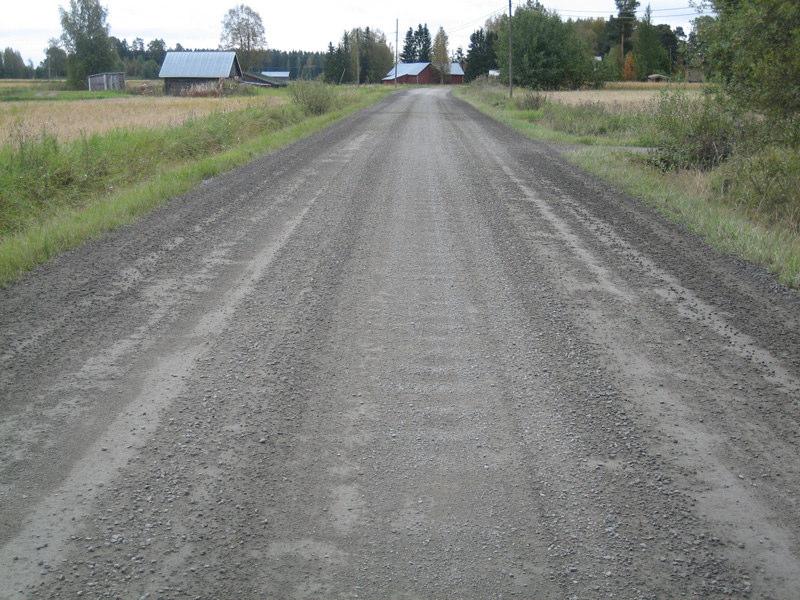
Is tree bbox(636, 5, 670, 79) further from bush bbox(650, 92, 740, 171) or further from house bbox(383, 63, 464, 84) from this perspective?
bush bbox(650, 92, 740, 171)

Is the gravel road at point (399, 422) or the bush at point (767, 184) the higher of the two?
the bush at point (767, 184)

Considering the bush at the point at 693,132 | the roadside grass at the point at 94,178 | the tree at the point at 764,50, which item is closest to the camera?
the roadside grass at the point at 94,178

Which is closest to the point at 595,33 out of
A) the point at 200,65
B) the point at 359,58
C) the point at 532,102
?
the point at 359,58

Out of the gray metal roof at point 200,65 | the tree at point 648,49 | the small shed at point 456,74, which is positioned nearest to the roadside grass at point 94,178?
the gray metal roof at point 200,65

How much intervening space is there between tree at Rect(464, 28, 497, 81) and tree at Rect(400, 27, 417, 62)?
1680 inches

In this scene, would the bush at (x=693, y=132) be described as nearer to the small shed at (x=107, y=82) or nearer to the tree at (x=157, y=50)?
the small shed at (x=107, y=82)

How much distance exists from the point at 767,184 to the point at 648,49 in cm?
7782

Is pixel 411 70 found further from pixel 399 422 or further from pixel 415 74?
pixel 399 422

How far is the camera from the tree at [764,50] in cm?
1026

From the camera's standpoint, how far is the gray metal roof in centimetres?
7362

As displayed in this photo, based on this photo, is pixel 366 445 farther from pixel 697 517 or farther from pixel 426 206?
pixel 426 206

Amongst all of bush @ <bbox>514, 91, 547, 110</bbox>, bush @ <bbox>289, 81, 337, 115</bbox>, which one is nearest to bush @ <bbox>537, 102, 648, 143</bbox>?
bush @ <bbox>514, 91, 547, 110</bbox>

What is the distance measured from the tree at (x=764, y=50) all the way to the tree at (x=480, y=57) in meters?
91.2

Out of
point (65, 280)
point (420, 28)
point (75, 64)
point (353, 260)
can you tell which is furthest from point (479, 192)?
point (420, 28)
